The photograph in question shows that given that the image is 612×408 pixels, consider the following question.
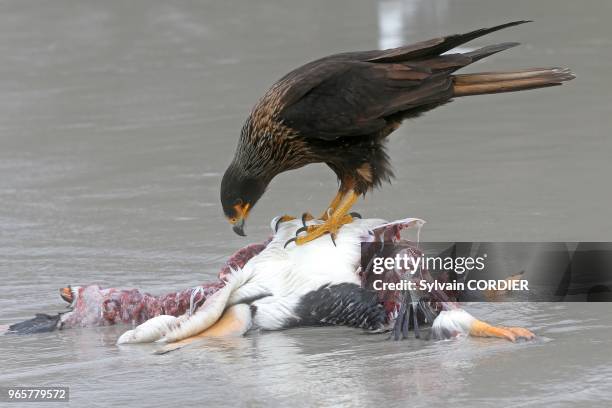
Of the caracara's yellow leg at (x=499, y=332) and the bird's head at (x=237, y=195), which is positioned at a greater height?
the bird's head at (x=237, y=195)

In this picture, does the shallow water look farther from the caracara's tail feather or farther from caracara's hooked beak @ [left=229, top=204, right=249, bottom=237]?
the caracara's tail feather

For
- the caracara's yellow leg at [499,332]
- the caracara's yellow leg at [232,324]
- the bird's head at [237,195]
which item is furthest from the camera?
the bird's head at [237,195]

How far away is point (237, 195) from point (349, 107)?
632 mm

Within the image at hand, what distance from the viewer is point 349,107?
5270 mm

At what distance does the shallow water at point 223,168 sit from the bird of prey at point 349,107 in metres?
0.56


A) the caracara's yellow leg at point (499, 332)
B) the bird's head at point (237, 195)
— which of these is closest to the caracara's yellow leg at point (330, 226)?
the bird's head at point (237, 195)

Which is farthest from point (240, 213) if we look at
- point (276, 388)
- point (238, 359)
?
point (276, 388)

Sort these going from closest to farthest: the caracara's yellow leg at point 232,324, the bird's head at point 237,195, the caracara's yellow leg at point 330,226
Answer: the caracara's yellow leg at point 232,324 → the caracara's yellow leg at point 330,226 → the bird's head at point 237,195

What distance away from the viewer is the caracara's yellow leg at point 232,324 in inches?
180

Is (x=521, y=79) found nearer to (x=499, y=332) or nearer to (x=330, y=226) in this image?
(x=330, y=226)

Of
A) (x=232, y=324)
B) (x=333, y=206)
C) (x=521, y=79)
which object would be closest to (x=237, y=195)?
(x=333, y=206)

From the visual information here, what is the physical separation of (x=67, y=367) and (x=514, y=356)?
1.57 m

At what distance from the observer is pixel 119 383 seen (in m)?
3.96

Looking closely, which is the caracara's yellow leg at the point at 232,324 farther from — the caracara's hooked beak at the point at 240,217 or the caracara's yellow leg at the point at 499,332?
the caracara's yellow leg at the point at 499,332
